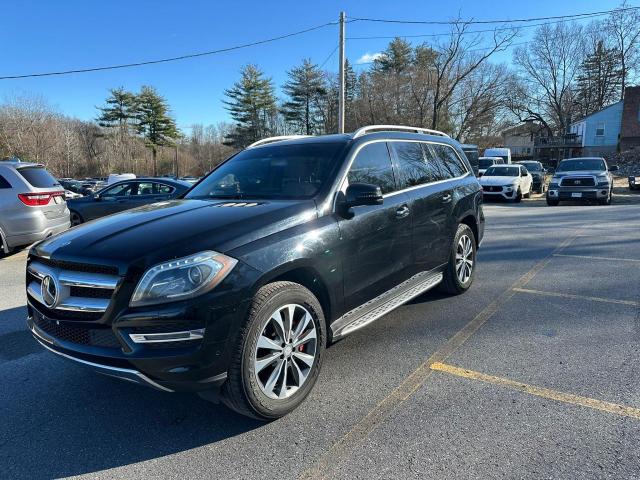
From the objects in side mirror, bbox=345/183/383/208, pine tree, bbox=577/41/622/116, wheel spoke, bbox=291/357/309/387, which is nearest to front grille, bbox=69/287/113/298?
wheel spoke, bbox=291/357/309/387

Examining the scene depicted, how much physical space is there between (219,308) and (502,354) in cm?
247

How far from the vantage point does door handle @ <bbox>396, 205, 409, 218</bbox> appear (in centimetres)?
388

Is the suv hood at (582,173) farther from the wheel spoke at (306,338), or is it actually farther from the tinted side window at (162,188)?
the wheel spoke at (306,338)

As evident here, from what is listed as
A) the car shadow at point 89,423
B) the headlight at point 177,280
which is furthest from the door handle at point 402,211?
the car shadow at point 89,423

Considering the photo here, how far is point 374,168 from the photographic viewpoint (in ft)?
12.8

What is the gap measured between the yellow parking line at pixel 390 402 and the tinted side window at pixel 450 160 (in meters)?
1.61

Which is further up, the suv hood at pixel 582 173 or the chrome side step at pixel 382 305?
the suv hood at pixel 582 173

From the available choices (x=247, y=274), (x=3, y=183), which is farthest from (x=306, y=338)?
(x=3, y=183)

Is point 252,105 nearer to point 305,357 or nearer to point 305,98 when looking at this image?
point 305,98

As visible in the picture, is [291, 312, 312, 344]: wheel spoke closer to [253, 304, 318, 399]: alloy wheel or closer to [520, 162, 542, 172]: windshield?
[253, 304, 318, 399]: alloy wheel

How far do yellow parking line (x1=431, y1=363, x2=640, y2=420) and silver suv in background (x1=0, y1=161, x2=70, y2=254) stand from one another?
7664mm

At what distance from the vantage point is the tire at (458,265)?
4.99 meters

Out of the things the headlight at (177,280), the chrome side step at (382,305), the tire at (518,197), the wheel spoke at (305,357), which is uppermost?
the headlight at (177,280)

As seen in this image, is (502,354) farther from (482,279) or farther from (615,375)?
(482,279)
